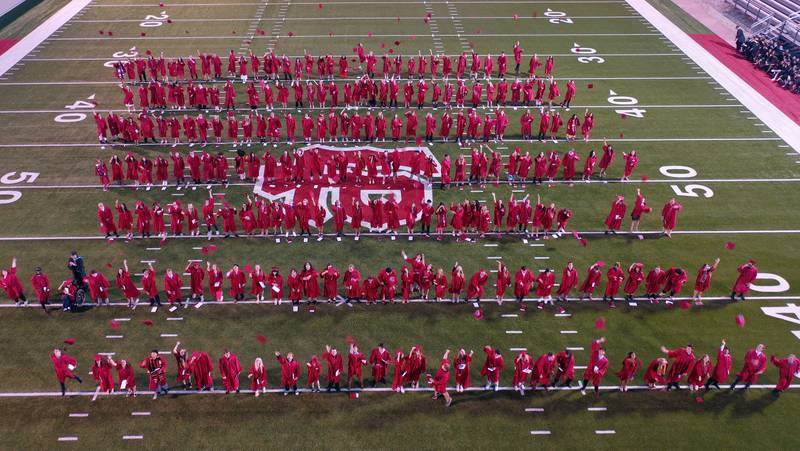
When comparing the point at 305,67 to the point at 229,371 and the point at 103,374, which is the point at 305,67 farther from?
the point at 103,374

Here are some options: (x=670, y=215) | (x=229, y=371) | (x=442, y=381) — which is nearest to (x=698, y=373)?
(x=442, y=381)

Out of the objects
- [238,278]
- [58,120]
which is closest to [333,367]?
[238,278]

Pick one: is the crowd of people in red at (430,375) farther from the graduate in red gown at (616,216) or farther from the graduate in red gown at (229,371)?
the graduate in red gown at (616,216)

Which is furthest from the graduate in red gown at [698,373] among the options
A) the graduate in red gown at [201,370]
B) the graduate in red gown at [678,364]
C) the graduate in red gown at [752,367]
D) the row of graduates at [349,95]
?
the row of graduates at [349,95]

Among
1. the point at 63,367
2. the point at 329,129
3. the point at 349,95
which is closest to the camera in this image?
the point at 63,367

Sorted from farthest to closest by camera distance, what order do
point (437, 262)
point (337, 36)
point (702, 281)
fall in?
1. point (337, 36)
2. point (437, 262)
3. point (702, 281)

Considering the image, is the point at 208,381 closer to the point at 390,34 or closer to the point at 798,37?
the point at 390,34
